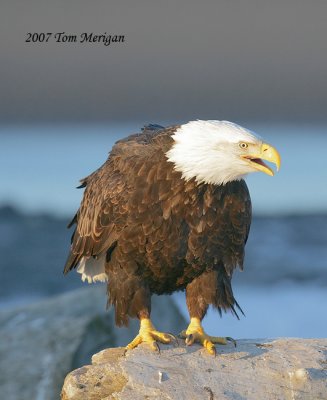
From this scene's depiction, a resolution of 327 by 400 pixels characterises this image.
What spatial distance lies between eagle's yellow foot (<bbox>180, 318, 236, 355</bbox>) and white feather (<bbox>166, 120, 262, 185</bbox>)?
1.00 m

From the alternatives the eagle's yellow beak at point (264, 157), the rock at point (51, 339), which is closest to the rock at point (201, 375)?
the eagle's yellow beak at point (264, 157)

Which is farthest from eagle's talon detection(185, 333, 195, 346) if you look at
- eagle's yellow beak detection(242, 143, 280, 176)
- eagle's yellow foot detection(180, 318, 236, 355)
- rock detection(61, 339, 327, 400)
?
eagle's yellow beak detection(242, 143, 280, 176)

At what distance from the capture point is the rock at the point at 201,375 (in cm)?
721

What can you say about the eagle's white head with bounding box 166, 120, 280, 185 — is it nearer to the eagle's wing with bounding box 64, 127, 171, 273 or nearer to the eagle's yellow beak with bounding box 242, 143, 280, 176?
the eagle's yellow beak with bounding box 242, 143, 280, 176

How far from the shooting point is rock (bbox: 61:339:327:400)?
7207 mm

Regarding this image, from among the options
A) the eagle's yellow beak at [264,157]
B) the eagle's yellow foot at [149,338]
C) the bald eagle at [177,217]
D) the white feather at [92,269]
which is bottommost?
the eagle's yellow foot at [149,338]

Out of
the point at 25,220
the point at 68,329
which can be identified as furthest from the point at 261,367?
the point at 25,220

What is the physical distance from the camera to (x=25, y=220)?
71.9 ft

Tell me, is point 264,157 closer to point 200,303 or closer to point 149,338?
point 200,303

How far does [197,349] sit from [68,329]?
2751 mm

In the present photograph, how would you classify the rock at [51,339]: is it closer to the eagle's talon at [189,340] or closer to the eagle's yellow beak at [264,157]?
the eagle's talon at [189,340]

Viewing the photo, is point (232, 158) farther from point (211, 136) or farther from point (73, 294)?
point (73, 294)

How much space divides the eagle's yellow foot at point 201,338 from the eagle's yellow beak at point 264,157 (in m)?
1.18

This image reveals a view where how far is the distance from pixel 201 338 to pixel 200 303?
11.4 inches
